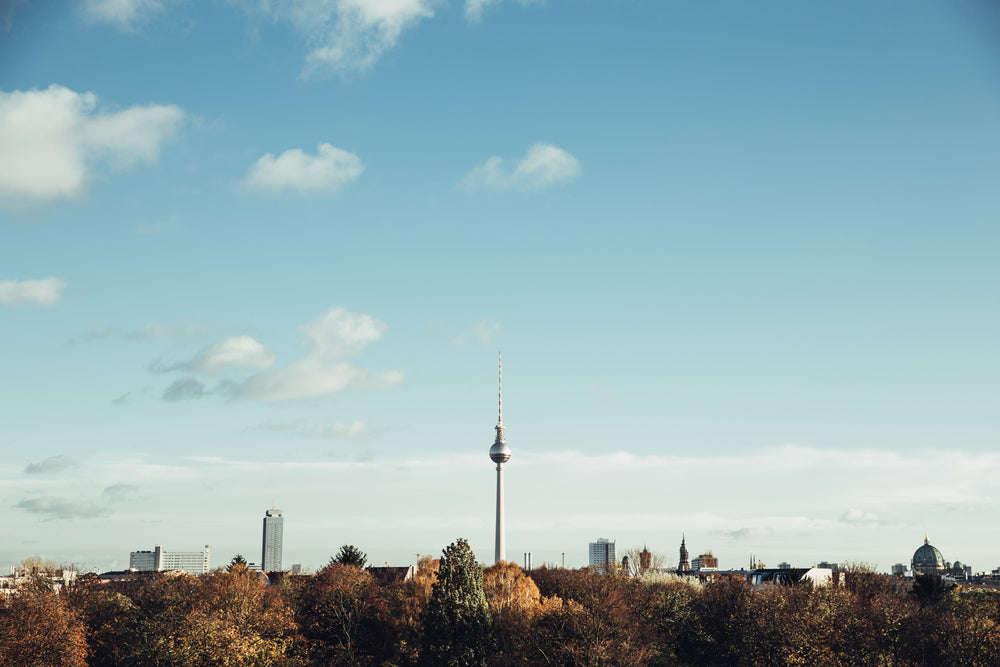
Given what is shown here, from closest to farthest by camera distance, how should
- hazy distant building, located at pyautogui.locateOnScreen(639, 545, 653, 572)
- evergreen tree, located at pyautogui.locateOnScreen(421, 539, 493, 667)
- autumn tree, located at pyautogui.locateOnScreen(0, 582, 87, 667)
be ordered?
autumn tree, located at pyautogui.locateOnScreen(0, 582, 87, 667) → evergreen tree, located at pyautogui.locateOnScreen(421, 539, 493, 667) → hazy distant building, located at pyautogui.locateOnScreen(639, 545, 653, 572)

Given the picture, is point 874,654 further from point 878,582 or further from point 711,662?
point 878,582

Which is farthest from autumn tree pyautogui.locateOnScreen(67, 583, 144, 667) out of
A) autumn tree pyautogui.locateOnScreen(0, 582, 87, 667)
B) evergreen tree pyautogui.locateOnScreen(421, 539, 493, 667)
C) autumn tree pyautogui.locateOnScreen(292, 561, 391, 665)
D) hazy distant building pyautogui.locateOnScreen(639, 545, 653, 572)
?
hazy distant building pyautogui.locateOnScreen(639, 545, 653, 572)

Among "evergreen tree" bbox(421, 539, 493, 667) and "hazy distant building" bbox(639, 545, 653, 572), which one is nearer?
"evergreen tree" bbox(421, 539, 493, 667)

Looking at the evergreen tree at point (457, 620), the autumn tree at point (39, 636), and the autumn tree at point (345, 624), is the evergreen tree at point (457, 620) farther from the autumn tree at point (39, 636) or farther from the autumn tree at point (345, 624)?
the autumn tree at point (39, 636)

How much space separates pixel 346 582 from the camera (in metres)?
110

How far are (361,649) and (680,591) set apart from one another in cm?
4135

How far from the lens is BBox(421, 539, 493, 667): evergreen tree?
90.6m

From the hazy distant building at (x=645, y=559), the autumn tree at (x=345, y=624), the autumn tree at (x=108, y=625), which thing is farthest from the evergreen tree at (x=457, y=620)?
the hazy distant building at (x=645, y=559)

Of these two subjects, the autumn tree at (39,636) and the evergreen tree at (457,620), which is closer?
the autumn tree at (39,636)

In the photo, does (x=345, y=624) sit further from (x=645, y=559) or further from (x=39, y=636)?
(x=645, y=559)

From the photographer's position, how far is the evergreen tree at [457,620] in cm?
9056

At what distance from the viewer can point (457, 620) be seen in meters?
91.2

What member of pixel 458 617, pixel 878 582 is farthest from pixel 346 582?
pixel 878 582

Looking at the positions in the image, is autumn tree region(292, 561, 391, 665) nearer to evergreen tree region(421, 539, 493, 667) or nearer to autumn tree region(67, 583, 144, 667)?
evergreen tree region(421, 539, 493, 667)
